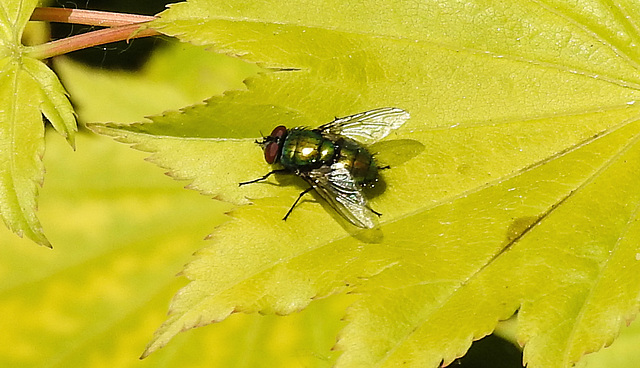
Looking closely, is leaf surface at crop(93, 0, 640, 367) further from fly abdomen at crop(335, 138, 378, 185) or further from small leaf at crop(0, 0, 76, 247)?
small leaf at crop(0, 0, 76, 247)

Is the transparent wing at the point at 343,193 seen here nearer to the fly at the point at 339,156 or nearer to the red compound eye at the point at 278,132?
the fly at the point at 339,156

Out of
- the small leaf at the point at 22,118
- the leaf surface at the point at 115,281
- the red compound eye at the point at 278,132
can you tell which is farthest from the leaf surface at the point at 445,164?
→ the leaf surface at the point at 115,281

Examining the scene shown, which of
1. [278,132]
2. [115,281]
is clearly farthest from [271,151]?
[115,281]

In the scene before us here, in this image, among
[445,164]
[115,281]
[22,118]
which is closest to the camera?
[445,164]

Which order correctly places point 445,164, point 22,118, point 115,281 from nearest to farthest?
1. point 445,164
2. point 22,118
3. point 115,281

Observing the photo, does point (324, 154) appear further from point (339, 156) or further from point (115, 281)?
point (115, 281)

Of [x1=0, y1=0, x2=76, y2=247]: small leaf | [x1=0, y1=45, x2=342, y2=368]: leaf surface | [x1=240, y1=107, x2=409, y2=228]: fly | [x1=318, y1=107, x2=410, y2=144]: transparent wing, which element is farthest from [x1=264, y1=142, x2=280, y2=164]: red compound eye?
[x1=0, y1=45, x2=342, y2=368]: leaf surface

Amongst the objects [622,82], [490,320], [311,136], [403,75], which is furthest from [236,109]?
[622,82]
